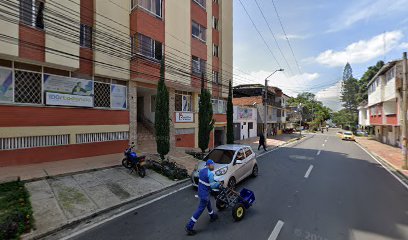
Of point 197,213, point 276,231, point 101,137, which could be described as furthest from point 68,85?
point 276,231

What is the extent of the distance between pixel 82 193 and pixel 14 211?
1950 mm

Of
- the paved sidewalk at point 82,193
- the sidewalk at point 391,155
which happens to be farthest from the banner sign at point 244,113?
the paved sidewalk at point 82,193

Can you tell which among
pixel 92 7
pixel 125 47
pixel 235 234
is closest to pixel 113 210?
pixel 235 234

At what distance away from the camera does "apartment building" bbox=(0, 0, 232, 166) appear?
9.71 m

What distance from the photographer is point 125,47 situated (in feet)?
44.9

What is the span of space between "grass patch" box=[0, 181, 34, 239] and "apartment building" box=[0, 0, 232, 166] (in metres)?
3.77

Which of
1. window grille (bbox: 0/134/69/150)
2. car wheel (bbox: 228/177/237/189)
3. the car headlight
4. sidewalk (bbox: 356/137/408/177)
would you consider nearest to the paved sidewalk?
the car headlight

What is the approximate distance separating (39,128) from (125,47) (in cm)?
686

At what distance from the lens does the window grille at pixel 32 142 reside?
9609mm

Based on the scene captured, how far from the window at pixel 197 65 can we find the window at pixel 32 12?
1120cm

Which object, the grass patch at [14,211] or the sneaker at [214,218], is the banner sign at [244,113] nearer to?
the sneaker at [214,218]

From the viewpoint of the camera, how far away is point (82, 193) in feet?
24.2

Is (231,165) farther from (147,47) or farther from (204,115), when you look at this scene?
(147,47)

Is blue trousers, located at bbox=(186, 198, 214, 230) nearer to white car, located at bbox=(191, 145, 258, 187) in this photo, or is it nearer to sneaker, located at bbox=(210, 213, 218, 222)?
sneaker, located at bbox=(210, 213, 218, 222)
